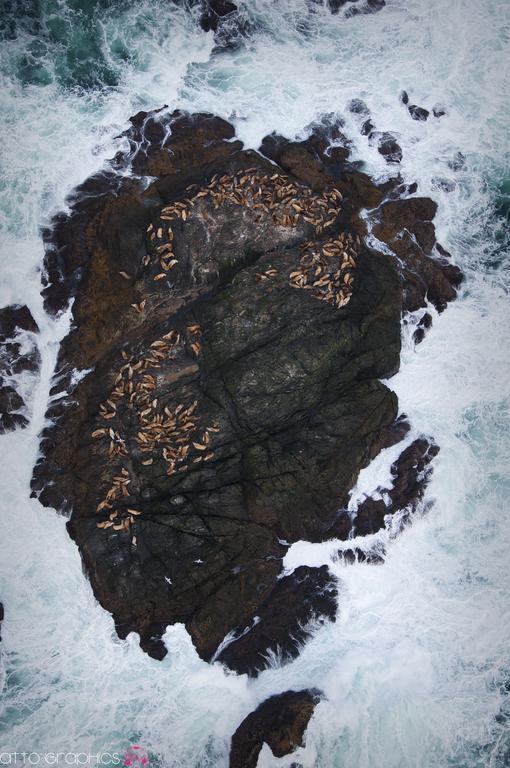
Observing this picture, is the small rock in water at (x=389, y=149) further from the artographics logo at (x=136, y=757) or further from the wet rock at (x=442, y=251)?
the artographics logo at (x=136, y=757)

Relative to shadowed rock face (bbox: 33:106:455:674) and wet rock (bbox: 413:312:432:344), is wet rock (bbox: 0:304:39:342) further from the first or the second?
wet rock (bbox: 413:312:432:344)

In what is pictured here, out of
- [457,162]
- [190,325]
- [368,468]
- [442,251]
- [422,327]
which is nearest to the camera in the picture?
[190,325]

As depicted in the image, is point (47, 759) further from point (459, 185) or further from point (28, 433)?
point (459, 185)

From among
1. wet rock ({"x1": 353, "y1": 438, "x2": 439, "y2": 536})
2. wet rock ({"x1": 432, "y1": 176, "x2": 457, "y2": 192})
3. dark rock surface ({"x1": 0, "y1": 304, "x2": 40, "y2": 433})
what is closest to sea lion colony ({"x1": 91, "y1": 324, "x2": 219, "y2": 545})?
dark rock surface ({"x1": 0, "y1": 304, "x2": 40, "y2": 433})

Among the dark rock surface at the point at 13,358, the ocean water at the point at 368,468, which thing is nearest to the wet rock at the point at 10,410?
the dark rock surface at the point at 13,358

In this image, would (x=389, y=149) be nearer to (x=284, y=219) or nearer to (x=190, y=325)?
(x=284, y=219)

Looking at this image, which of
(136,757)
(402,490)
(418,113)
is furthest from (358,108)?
(136,757)
